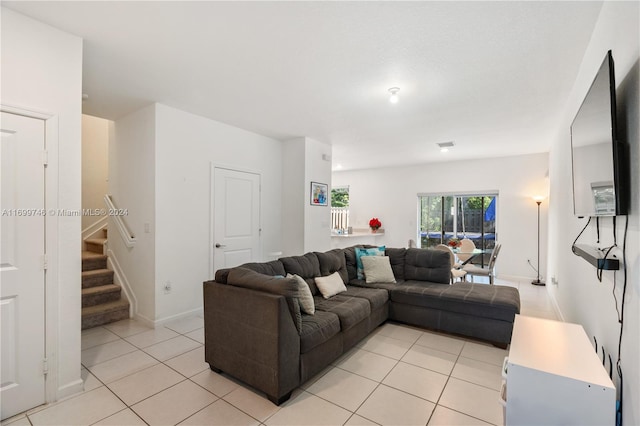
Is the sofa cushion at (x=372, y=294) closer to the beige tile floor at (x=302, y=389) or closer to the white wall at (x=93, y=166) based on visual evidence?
the beige tile floor at (x=302, y=389)

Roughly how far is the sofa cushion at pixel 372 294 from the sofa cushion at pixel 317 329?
0.72m

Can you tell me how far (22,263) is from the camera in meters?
2.03

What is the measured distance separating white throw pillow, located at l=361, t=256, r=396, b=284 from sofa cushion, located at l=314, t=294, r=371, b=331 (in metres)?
0.81

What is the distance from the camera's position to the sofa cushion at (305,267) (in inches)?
127

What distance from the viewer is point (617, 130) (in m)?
1.45

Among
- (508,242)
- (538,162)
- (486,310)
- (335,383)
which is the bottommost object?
(335,383)

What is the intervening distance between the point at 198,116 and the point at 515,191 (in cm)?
623

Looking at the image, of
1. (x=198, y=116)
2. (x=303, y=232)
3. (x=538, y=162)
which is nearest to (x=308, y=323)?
(x=303, y=232)

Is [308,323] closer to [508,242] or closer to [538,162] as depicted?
[508,242]

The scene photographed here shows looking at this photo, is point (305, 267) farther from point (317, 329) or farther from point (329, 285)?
point (317, 329)

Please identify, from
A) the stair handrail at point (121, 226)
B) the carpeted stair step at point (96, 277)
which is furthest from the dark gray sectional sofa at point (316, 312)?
the carpeted stair step at point (96, 277)

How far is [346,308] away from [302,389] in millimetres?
813

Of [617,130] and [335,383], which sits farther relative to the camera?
[335,383]

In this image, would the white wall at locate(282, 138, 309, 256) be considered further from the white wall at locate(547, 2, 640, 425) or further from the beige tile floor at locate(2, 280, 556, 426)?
the white wall at locate(547, 2, 640, 425)
